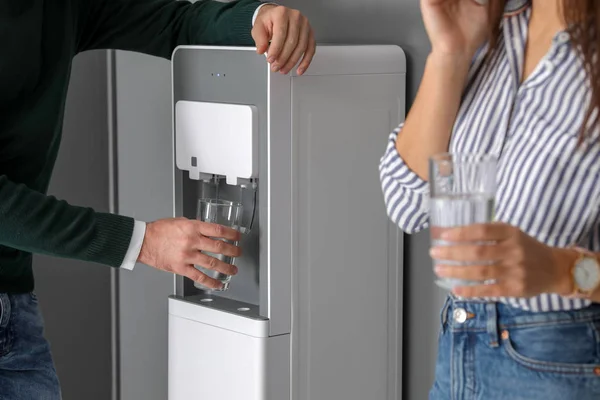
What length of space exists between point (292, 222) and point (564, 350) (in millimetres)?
894

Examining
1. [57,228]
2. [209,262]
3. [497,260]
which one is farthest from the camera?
[209,262]

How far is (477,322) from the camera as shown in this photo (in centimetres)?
126

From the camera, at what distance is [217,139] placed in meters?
2.03

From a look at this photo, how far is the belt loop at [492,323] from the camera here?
1.24 meters

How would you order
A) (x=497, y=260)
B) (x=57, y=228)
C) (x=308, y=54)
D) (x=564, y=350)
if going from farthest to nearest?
1. (x=308, y=54)
2. (x=57, y=228)
3. (x=564, y=350)
4. (x=497, y=260)

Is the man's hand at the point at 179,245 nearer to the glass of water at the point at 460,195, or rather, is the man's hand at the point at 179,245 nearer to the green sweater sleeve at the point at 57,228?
the green sweater sleeve at the point at 57,228

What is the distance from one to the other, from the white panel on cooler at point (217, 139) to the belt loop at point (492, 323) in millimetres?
823

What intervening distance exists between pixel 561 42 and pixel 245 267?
107 cm

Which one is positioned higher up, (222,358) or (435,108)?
(435,108)

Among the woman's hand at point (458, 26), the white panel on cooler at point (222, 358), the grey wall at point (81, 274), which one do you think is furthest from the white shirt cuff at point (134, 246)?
the grey wall at point (81, 274)

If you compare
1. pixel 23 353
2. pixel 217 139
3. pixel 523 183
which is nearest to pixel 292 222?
pixel 217 139

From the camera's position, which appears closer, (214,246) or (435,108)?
(435,108)

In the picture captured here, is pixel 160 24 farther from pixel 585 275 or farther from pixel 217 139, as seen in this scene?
pixel 585 275

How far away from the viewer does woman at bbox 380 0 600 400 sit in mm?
1115
